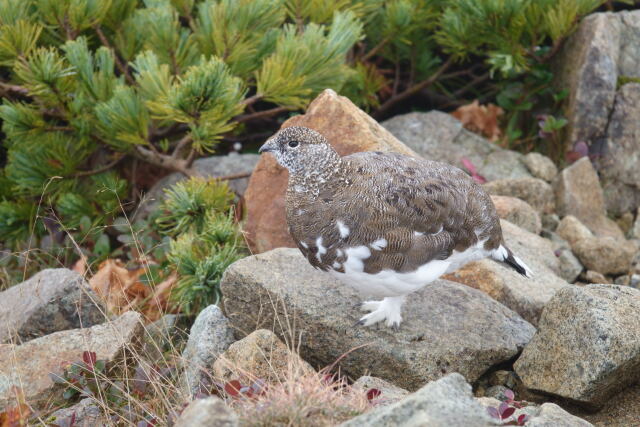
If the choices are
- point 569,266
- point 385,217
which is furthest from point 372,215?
point 569,266

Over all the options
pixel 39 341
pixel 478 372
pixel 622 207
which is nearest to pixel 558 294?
pixel 478 372

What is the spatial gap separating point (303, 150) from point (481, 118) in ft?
9.09

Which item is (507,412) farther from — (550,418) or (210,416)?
(210,416)

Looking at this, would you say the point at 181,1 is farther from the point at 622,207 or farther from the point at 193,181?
the point at 622,207

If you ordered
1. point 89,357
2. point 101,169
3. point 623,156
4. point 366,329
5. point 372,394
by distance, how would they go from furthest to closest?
point 623,156 → point 101,169 → point 366,329 → point 89,357 → point 372,394

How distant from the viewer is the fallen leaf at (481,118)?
5.29m

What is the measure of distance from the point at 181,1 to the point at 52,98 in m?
0.91

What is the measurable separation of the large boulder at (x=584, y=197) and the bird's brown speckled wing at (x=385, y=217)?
1.85 meters

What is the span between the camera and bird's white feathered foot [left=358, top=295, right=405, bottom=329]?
3072 mm

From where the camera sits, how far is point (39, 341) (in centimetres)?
315

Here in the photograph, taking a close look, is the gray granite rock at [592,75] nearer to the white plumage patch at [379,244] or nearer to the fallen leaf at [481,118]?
the fallen leaf at [481,118]

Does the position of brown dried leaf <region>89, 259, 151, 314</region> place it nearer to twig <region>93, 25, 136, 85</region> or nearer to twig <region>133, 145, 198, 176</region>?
twig <region>133, 145, 198, 176</region>

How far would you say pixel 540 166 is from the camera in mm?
4762

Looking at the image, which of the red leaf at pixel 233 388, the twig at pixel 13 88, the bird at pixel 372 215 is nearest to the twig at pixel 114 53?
the twig at pixel 13 88
